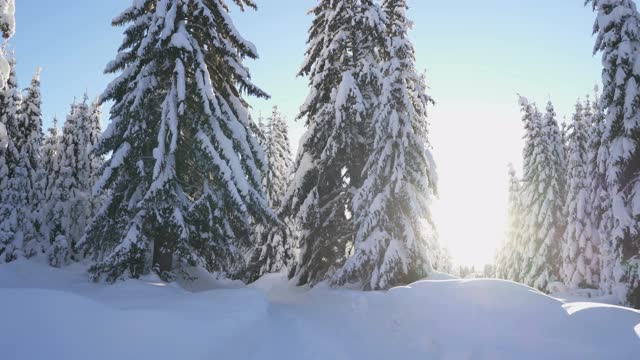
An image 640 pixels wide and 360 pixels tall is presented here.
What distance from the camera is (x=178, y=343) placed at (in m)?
5.44

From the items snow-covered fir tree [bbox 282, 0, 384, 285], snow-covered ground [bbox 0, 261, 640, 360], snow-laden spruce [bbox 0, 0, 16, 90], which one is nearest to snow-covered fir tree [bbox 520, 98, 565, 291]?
snow-covered fir tree [bbox 282, 0, 384, 285]

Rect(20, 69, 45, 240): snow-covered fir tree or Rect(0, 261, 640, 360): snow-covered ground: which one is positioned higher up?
Rect(20, 69, 45, 240): snow-covered fir tree

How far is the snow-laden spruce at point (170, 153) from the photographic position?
35.1ft

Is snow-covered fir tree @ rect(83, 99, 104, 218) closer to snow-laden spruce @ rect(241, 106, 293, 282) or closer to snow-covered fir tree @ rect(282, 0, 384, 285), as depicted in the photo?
snow-laden spruce @ rect(241, 106, 293, 282)

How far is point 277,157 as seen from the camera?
35219 millimetres

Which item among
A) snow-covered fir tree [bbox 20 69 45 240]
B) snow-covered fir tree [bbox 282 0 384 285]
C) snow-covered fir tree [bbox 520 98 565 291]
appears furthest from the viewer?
snow-covered fir tree [bbox 520 98 565 291]

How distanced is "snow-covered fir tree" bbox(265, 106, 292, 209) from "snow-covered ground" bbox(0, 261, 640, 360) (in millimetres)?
21503

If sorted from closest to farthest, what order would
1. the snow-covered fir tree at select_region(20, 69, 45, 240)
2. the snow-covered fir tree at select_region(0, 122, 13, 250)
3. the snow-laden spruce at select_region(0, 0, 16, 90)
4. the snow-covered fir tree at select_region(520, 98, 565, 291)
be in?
1. the snow-laden spruce at select_region(0, 0, 16, 90)
2. the snow-covered fir tree at select_region(0, 122, 13, 250)
3. the snow-covered fir tree at select_region(20, 69, 45, 240)
4. the snow-covered fir tree at select_region(520, 98, 565, 291)

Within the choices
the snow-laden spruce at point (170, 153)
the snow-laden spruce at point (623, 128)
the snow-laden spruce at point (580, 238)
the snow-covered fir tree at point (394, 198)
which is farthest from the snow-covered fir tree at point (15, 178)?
the snow-laden spruce at point (580, 238)

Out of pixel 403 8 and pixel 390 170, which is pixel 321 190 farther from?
pixel 403 8

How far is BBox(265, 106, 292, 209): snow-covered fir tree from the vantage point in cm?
3322

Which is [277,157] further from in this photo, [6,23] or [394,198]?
[6,23]

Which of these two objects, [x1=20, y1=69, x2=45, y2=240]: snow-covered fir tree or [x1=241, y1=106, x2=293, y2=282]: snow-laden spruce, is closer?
[x1=20, y1=69, x2=45, y2=240]: snow-covered fir tree

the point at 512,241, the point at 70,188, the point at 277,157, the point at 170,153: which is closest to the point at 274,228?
the point at 277,157
